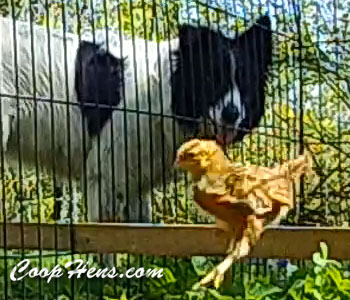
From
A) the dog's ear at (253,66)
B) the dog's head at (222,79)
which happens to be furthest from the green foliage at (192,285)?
the dog's ear at (253,66)

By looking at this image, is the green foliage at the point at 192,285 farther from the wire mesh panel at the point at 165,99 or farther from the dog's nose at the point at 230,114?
the dog's nose at the point at 230,114

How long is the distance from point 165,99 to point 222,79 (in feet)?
0.51

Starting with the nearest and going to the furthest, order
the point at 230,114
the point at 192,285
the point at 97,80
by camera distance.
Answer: the point at 192,285 < the point at 97,80 < the point at 230,114

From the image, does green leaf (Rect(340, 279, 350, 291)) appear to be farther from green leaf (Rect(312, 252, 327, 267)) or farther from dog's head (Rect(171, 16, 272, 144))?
dog's head (Rect(171, 16, 272, 144))

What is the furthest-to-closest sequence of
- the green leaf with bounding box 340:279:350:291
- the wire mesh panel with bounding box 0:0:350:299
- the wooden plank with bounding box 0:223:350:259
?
1. the wire mesh panel with bounding box 0:0:350:299
2. the wooden plank with bounding box 0:223:350:259
3. the green leaf with bounding box 340:279:350:291

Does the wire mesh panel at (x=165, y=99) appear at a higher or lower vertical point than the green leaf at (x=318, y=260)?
higher

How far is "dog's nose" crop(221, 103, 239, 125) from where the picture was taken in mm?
2010

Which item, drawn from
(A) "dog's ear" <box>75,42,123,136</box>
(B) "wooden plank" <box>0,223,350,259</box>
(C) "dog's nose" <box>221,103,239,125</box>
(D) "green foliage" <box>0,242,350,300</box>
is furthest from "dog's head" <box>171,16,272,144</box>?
(B) "wooden plank" <box>0,223,350,259</box>

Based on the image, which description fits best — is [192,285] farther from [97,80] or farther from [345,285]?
[97,80]

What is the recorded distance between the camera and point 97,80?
1.93 meters

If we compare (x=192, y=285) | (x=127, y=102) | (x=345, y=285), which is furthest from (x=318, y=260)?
(x=127, y=102)

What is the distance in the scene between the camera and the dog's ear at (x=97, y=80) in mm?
1918

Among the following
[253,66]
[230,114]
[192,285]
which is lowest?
[192,285]

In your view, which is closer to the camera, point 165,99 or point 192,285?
point 192,285
